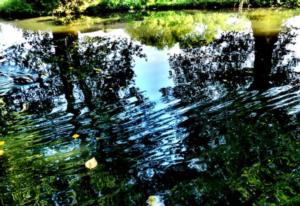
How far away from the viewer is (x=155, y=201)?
435 centimetres

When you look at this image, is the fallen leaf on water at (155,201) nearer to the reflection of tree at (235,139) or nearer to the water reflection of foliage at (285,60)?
the reflection of tree at (235,139)

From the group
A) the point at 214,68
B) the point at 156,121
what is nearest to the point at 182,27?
the point at 214,68

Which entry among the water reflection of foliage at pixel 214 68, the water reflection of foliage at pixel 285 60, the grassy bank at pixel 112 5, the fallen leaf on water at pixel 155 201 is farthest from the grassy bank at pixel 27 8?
the fallen leaf on water at pixel 155 201

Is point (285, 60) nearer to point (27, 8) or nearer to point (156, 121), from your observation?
point (156, 121)

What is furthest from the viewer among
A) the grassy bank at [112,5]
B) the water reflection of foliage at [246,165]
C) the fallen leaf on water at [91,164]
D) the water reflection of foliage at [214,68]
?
the grassy bank at [112,5]

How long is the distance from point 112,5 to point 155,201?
2129cm

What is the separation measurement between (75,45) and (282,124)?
9.59 m

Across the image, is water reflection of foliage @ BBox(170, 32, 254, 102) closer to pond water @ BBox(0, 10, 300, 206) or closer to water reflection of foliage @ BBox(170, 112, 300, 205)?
pond water @ BBox(0, 10, 300, 206)

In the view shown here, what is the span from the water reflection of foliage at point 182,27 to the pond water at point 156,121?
169 millimetres

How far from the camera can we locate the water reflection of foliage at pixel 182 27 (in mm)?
13227

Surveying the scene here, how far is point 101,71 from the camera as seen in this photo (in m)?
10.1

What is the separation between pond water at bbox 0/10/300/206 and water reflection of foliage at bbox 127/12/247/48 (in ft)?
0.55

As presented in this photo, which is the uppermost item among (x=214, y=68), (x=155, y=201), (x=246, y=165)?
(x=214, y=68)

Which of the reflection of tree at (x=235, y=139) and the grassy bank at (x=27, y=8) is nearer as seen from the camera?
the reflection of tree at (x=235, y=139)
